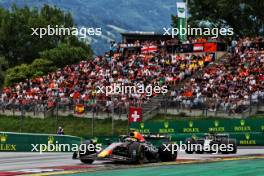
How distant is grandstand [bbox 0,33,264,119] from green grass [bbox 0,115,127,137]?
638mm

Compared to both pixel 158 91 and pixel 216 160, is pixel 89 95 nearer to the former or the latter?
pixel 158 91

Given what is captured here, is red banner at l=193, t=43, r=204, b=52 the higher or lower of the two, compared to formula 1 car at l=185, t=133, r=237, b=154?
higher

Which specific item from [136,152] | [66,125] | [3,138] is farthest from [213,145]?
[66,125]

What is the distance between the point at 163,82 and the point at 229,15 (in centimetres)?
2972

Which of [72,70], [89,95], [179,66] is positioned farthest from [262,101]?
[72,70]

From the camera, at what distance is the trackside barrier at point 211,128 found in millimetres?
38625

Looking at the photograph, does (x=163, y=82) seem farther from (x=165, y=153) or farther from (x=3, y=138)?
(x=165, y=153)

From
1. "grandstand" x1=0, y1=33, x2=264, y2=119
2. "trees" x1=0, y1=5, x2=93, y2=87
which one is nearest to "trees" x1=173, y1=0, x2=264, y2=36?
"trees" x1=0, y1=5, x2=93, y2=87

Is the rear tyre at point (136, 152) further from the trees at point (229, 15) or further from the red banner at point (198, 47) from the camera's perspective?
the trees at point (229, 15)

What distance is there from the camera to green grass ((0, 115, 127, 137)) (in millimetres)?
43341

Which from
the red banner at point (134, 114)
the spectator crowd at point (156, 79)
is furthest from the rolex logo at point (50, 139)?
the spectator crowd at point (156, 79)

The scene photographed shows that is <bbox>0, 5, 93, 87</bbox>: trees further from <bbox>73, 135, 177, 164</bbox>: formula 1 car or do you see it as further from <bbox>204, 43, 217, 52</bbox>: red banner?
<bbox>73, 135, 177, 164</bbox>: formula 1 car

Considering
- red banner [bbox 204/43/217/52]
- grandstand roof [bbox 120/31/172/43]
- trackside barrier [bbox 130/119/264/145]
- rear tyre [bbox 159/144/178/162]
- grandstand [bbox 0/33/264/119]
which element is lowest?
rear tyre [bbox 159/144/178/162]

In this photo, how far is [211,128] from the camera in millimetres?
39500
